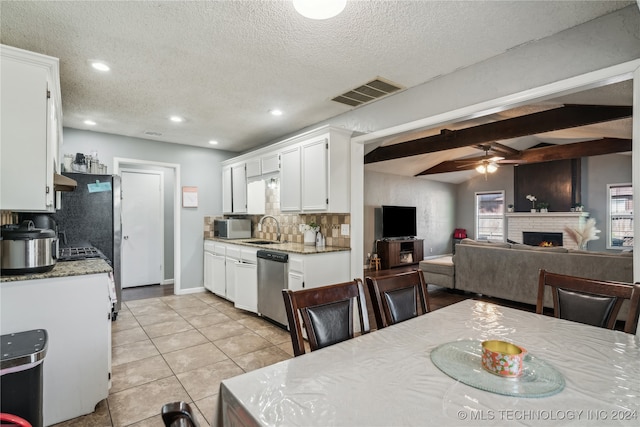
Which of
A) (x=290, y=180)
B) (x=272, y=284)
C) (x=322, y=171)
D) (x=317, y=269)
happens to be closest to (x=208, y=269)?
(x=272, y=284)

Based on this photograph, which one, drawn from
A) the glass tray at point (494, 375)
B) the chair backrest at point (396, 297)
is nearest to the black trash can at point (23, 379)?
the chair backrest at point (396, 297)

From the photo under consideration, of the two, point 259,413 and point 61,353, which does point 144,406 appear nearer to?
point 61,353

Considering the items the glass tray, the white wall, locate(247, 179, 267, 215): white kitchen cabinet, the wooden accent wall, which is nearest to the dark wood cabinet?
the wooden accent wall

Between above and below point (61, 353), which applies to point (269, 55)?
above

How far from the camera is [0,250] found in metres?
1.82

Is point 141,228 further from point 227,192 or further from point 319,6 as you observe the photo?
point 319,6

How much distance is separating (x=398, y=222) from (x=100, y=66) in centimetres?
703

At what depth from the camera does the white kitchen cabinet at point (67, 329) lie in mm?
1811

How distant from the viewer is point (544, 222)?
8281 mm

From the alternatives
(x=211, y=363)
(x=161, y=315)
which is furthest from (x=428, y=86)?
(x=161, y=315)

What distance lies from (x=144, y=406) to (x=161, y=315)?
6.89 feet

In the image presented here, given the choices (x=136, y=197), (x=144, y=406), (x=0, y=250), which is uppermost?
(x=136, y=197)

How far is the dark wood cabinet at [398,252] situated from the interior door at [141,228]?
498 cm

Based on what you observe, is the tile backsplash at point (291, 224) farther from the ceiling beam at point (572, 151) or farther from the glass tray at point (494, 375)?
the ceiling beam at point (572, 151)
